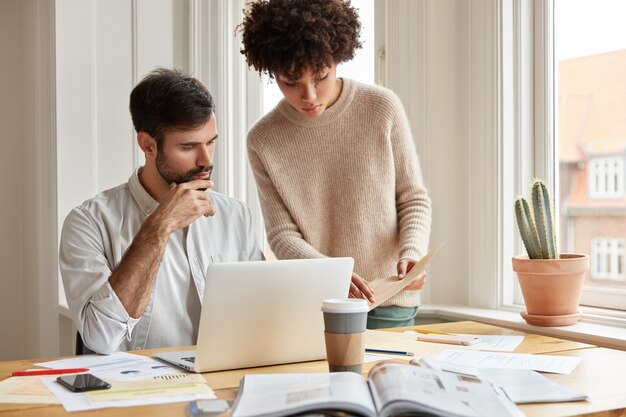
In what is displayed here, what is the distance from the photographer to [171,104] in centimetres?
192

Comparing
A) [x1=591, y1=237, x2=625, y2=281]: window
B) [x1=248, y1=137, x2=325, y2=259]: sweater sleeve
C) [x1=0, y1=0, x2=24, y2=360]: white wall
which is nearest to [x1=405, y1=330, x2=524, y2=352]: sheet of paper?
[x1=248, y1=137, x2=325, y2=259]: sweater sleeve

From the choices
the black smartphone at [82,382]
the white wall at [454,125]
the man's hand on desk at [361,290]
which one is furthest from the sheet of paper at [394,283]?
the white wall at [454,125]

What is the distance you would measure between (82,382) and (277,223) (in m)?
0.90

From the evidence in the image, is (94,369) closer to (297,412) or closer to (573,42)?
(297,412)

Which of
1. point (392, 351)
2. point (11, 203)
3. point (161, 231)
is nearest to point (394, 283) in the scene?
point (392, 351)

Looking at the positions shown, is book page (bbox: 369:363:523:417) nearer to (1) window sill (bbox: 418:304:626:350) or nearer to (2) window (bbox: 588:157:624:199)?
(1) window sill (bbox: 418:304:626:350)

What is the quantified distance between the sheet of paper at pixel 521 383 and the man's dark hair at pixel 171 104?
0.93m

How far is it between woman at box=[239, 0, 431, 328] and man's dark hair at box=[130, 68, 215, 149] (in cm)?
19

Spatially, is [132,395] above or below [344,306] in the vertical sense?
below

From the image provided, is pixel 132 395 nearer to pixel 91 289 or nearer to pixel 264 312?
pixel 264 312

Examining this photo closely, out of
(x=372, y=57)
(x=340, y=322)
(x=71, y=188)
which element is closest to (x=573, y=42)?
(x=372, y=57)

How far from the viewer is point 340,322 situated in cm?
127

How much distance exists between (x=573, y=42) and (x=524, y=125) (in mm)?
301

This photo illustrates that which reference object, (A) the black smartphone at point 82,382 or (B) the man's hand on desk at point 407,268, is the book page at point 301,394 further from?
(B) the man's hand on desk at point 407,268
